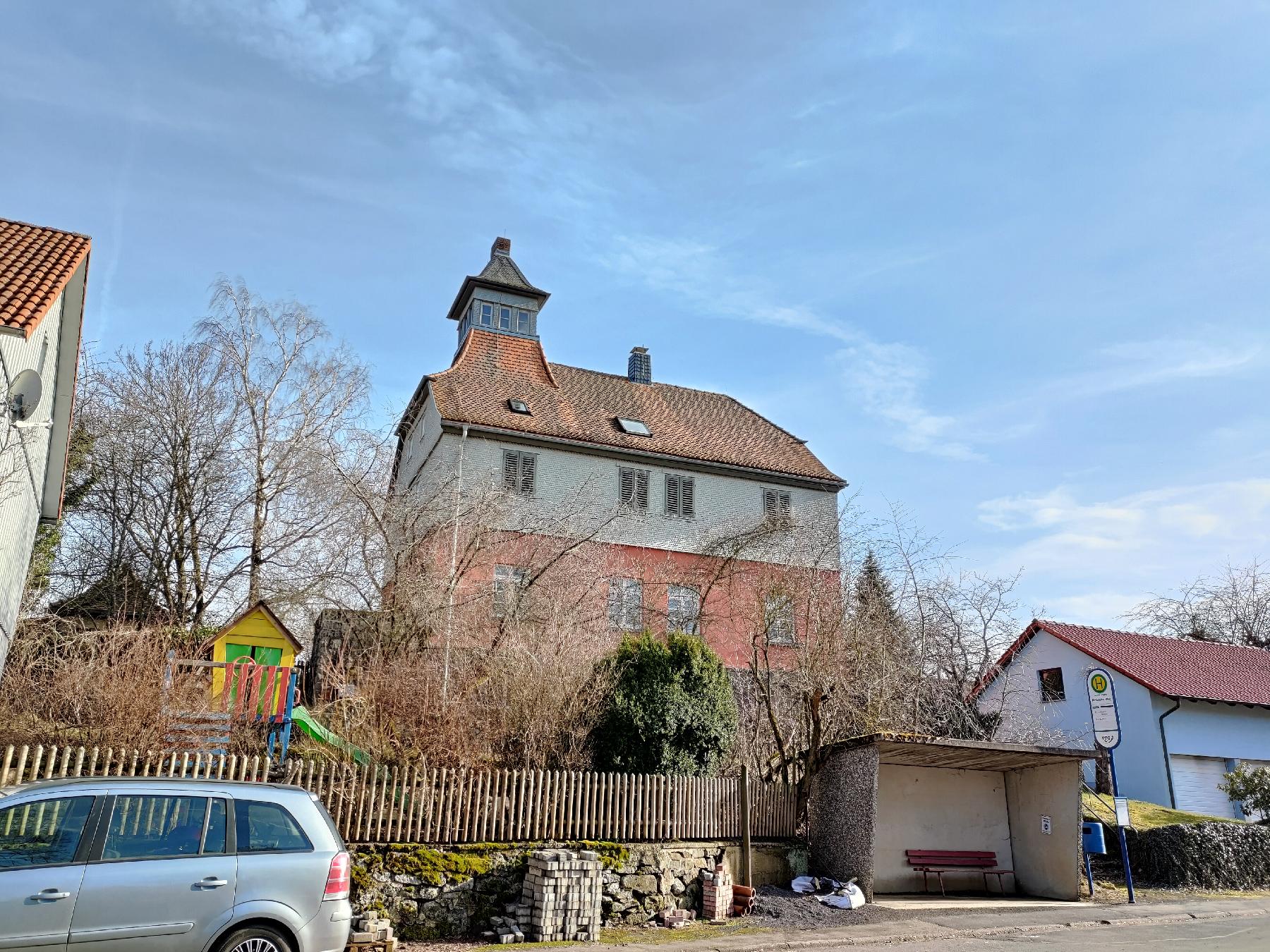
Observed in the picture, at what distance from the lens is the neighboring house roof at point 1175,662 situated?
2738 cm

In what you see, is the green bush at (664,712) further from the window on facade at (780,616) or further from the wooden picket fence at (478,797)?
the window on facade at (780,616)

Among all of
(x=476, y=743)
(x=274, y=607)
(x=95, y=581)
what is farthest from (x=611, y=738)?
(x=95, y=581)

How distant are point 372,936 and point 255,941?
2.85m

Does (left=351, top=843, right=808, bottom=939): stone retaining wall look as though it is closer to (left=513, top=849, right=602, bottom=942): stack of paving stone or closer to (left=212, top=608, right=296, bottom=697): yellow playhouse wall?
(left=513, top=849, right=602, bottom=942): stack of paving stone

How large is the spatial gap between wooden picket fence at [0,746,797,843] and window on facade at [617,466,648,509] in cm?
1609

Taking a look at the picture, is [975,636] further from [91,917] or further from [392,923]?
[91,917]

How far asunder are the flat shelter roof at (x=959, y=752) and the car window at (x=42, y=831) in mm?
10792

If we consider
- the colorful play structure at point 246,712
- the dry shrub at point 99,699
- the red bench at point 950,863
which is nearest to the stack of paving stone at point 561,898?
the colorful play structure at point 246,712

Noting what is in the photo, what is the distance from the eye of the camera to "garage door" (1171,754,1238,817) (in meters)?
26.2

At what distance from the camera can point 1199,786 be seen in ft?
87.1

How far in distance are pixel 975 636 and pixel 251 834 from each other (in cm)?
2143

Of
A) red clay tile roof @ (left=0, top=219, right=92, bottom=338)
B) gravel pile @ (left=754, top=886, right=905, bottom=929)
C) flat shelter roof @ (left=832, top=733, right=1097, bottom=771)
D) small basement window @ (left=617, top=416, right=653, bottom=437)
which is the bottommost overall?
gravel pile @ (left=754, top=886, right=905, bottom=929)

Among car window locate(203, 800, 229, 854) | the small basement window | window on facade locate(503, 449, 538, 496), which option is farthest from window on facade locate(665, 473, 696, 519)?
car window locate(203, 800, 229, 854)

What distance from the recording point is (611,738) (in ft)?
47.0
